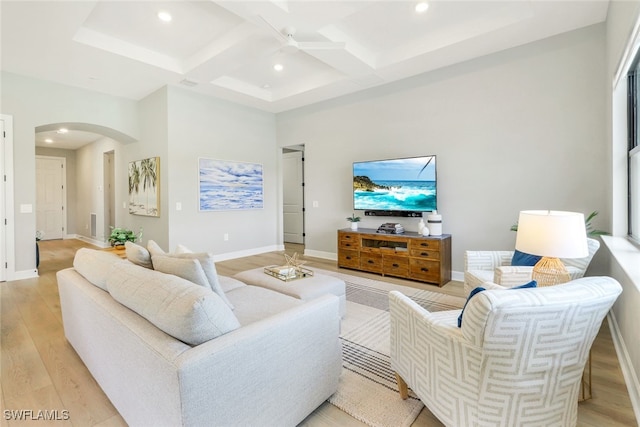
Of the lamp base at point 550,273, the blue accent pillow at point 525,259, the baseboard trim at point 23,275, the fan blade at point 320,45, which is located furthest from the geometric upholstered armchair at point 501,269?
the baseboard trim at point 23,275

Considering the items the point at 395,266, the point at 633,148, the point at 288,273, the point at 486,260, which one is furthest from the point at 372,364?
the point at 633,148

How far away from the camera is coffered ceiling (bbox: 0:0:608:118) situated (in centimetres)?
290

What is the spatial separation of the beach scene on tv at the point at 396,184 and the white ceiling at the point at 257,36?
1.29 meters

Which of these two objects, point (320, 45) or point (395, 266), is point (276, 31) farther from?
point (395, 266)

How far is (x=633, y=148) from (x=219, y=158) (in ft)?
17.5

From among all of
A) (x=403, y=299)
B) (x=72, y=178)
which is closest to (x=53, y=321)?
(x=403, y=299)

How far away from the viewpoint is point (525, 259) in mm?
2631

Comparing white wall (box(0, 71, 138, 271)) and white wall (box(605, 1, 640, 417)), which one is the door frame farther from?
white wall (box(605, 1, 640, 417))

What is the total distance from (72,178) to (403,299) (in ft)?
34.4

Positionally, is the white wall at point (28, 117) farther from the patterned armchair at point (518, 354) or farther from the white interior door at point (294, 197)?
the patterned armchair at point (518, 354)

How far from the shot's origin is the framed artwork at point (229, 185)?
5238 millimetres

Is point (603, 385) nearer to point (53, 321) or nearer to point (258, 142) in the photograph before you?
point (53, 321)

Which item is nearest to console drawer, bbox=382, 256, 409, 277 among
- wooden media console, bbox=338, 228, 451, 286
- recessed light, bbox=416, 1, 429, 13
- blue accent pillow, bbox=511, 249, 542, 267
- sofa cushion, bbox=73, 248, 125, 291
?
wooden media console, bbox=338, 228, 451, 286

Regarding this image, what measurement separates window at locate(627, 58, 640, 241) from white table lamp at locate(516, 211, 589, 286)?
4.23 ft
